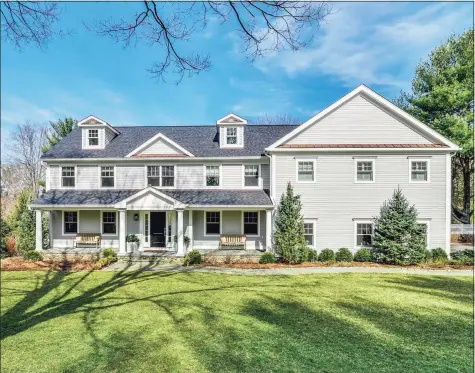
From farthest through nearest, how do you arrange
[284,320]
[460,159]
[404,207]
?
1. [460,159]
2. [404,207]
3. [284,320]

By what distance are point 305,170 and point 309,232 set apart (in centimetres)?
352

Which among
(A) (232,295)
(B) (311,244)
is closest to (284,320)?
(A) (232,295)

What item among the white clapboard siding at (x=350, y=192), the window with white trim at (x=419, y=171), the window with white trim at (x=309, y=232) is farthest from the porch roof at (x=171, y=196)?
the window with white trim at (x=419, y=171)

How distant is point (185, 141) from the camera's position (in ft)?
62.8

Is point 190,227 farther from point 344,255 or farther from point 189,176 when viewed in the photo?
point 344,255

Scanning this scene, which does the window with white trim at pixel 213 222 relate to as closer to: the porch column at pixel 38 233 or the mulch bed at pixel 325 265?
the mulch bed at pixel 325 265

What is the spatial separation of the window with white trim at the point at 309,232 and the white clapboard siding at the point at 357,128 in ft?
15.6

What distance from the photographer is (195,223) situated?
17.5m

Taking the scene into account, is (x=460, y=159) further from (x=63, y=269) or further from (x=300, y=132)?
(x=63, y=269)

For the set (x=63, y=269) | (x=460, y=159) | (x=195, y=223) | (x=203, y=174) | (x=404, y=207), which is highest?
(x=460, y=159)

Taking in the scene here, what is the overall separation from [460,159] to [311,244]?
19.4 meters

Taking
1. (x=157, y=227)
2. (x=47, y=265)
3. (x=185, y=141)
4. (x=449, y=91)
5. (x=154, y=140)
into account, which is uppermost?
(x=449, y=91)

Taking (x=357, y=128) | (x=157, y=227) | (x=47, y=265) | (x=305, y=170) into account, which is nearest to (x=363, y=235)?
(x=305, y=170)

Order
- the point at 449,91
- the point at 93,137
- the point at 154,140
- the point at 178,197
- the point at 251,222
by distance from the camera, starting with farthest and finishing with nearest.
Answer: the point at 449,91
the point at 93,137
the point at 154,140
the point at 251,222
the point at 178,197
